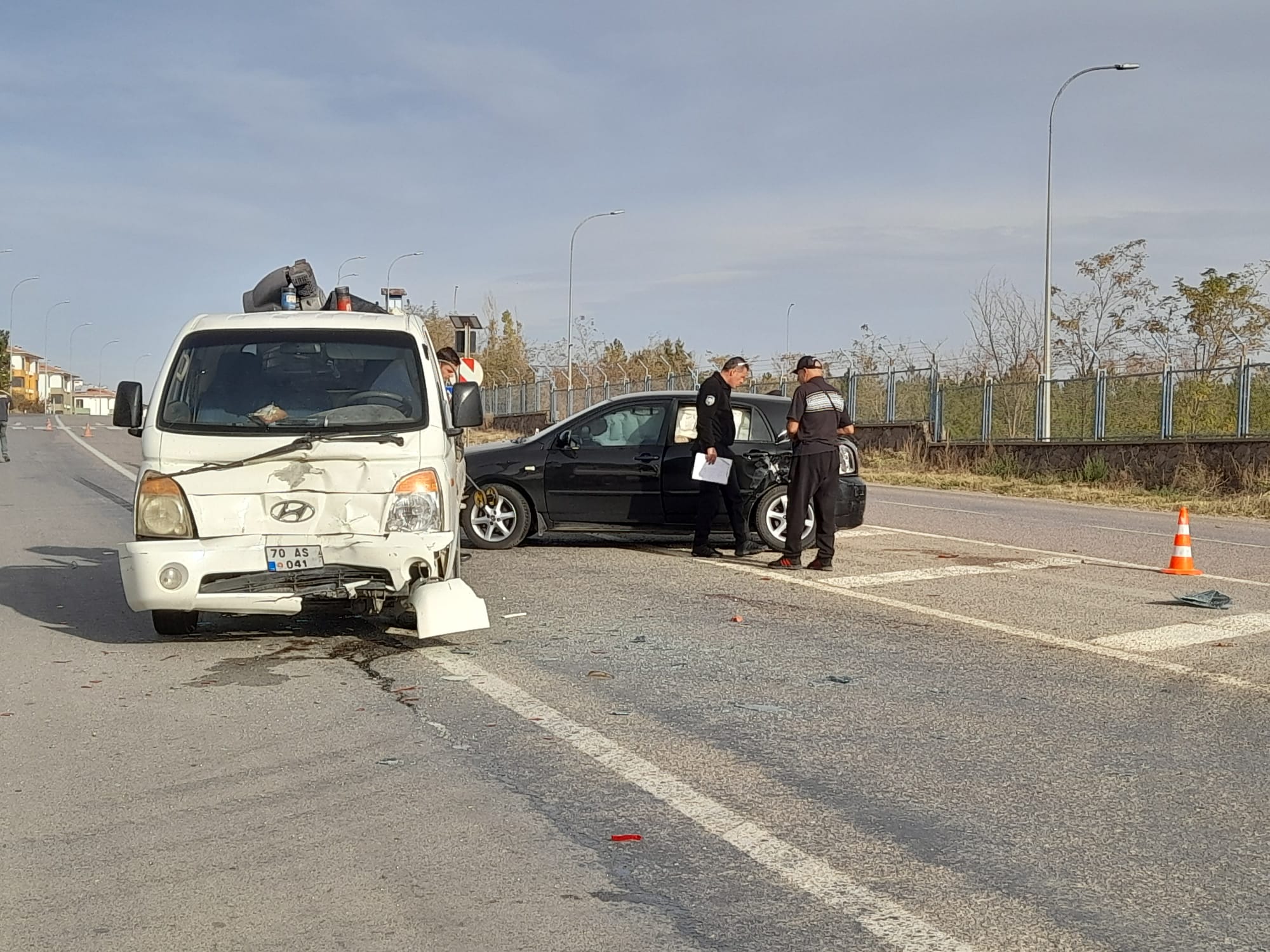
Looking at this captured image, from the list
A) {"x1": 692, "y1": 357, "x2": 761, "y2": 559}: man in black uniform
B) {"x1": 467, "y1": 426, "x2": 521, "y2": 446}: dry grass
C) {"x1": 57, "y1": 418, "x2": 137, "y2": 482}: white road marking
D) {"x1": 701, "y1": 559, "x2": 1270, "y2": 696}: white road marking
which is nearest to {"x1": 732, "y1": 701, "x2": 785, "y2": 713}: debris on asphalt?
{"x1": 701, "y1": 559, "x2": 1270, "y2": 696}: white road marking

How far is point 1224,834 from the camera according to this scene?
4723 millimetres

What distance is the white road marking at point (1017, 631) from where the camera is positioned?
7371mm

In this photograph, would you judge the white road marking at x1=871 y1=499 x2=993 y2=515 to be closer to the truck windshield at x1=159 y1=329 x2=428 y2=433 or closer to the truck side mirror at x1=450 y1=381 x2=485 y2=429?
the truck side mirror at x1=450 y1=381 x2=485 y2=429

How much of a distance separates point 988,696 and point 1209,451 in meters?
20.0

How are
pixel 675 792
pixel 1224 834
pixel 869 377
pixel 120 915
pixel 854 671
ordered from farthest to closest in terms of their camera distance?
1. pixel 869 377
2. pixel 854 671
3. pixel 675 792
4. pixel 1224 834
5. pixel 120 915

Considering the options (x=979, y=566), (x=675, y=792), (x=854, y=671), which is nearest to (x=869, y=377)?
(x=979, y=566)

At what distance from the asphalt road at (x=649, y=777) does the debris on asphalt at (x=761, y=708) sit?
0.09ft

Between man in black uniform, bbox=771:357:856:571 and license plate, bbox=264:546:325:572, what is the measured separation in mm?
5005

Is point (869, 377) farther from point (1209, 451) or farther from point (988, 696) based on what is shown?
point (988, 696)

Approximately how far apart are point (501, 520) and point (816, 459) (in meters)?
3.20

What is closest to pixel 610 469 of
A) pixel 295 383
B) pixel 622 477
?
pixel 622 477

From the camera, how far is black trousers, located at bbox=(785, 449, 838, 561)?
11516 millimetres

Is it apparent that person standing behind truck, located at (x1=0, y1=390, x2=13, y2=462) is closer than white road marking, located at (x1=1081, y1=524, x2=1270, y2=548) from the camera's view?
No

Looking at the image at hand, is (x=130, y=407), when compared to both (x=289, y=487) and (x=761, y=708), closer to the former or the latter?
(x=289, y=487)
